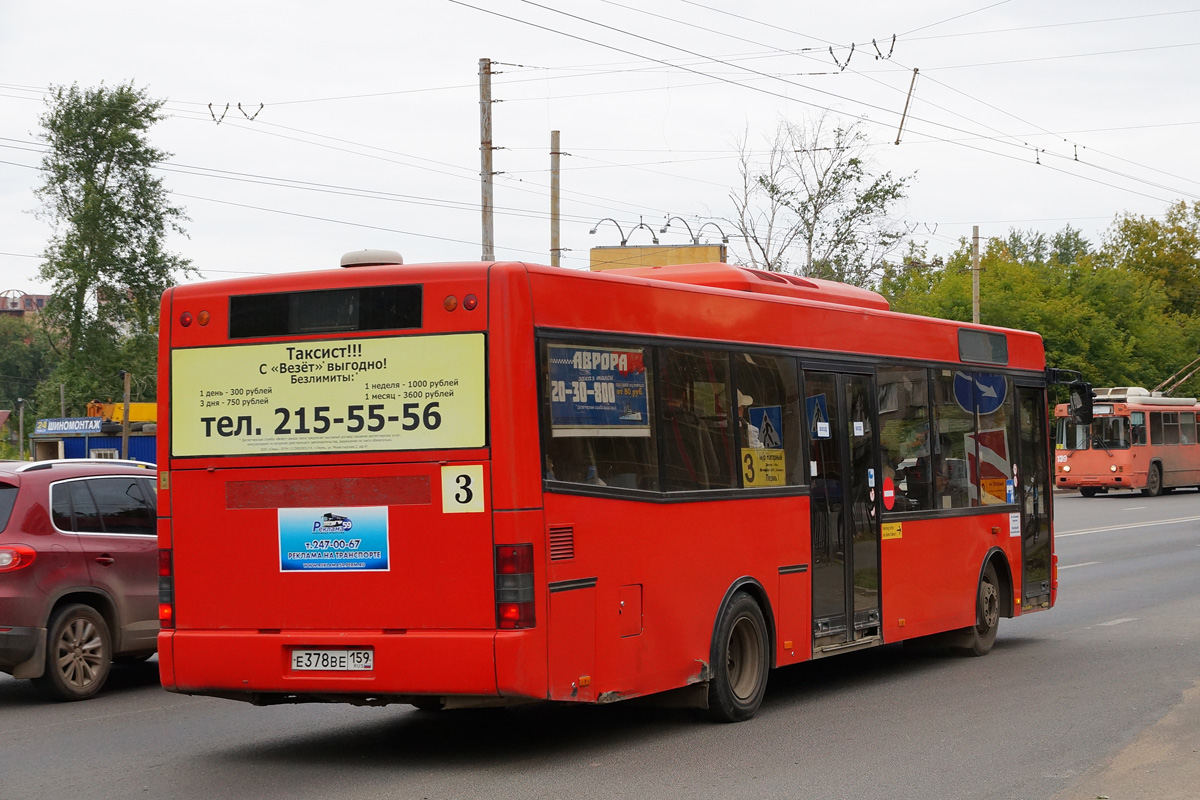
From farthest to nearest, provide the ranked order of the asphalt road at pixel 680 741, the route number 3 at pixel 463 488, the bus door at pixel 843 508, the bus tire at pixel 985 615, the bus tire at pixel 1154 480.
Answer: the bus tire at pixel 1154 480 → the bus tire at pixel 985 615 → the bus door at pixel 843 508 → the route number 3 at pixel 463 488 → the asphalt road at pixel 680 741

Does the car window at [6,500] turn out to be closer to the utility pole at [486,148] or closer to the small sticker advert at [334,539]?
the small sticker advert at [334,539]

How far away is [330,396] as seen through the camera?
8.06 metres

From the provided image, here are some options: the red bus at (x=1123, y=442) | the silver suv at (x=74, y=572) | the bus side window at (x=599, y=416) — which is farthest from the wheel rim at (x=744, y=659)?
the red bus at (x=1123, y=442)

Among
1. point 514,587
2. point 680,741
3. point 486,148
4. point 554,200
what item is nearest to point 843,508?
point 680,741

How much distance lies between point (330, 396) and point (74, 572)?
378 cm

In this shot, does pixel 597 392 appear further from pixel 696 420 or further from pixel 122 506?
pixel 122 506

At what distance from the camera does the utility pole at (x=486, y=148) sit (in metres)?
25.4

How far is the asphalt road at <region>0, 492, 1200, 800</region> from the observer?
7.47 m

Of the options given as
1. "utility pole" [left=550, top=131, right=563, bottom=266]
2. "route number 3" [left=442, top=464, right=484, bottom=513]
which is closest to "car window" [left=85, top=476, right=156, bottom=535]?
"route number 3" [left=442, top=464, right=484, bottom=513]

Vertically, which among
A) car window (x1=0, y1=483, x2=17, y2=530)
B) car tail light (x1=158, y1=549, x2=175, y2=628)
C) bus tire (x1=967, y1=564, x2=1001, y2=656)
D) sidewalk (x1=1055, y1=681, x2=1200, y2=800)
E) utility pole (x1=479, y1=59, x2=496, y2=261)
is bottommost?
sidewalk (x1=1055, y1=681, x2=1200, y2=800)

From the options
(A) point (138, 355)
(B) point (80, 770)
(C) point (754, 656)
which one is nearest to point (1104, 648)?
(C) point (754, 656)

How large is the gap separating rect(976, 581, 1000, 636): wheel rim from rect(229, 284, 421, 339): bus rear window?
22.7 feet

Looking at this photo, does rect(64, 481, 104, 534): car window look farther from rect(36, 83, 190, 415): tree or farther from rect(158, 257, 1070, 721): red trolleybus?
rect(36, 83, 190, 415): tree

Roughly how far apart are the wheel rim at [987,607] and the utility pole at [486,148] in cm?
1386
